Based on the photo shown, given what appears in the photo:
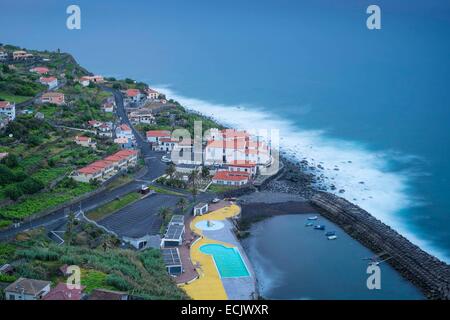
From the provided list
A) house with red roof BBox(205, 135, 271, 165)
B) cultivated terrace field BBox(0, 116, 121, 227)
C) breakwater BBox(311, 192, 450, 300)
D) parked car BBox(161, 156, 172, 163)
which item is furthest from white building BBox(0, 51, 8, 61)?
breakwater BBox(311, 192, 450, 300)

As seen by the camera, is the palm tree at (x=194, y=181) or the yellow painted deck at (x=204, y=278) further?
the palm tree at (x=194, y=181)

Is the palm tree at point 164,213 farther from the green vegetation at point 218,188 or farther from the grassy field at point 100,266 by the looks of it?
the green vegetation at point 218,188

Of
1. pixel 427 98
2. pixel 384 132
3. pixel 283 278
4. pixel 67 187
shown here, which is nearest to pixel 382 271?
pixel 283 278

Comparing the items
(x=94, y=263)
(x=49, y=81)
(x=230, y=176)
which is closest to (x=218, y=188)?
(x=230, y=176)

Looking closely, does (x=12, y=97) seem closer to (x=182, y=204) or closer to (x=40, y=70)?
(x=40, y=70)

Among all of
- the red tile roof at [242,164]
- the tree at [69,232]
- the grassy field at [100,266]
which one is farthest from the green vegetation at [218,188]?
the tree at [69,232]

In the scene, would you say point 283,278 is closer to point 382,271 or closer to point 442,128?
point 382,271
